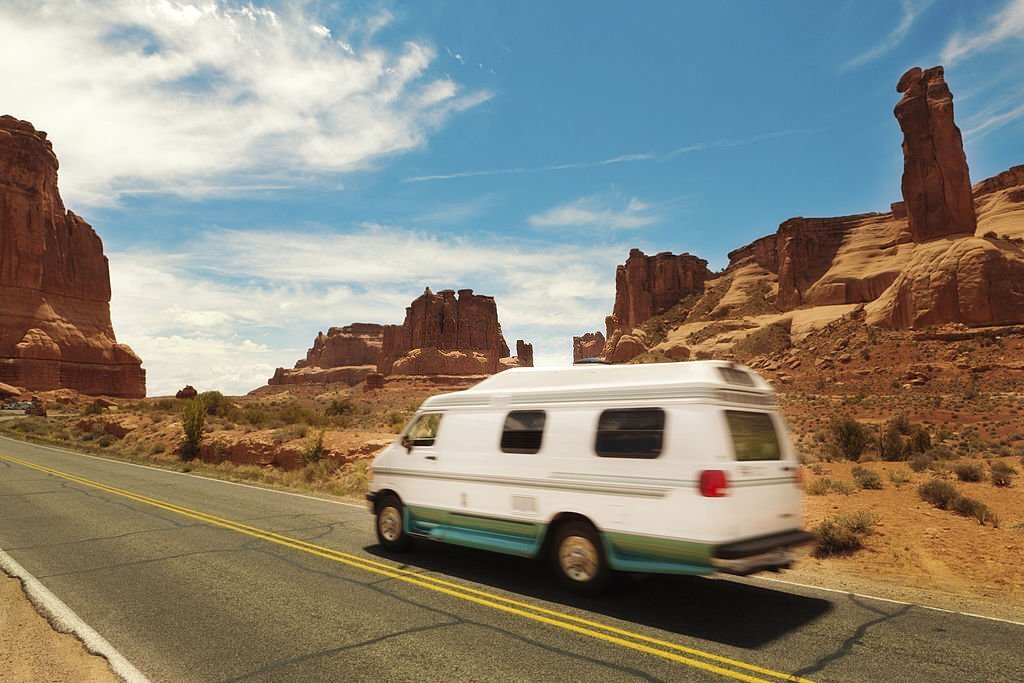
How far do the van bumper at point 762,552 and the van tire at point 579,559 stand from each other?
51.6 inches

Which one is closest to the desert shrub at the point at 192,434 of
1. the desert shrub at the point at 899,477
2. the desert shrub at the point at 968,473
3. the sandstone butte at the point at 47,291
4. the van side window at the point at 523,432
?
the van side window at the point at 523,432

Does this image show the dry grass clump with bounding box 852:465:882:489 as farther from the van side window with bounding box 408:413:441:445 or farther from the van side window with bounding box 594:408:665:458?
the van side window with bounding box 408:413:441:445

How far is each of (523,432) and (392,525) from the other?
9.63 feet

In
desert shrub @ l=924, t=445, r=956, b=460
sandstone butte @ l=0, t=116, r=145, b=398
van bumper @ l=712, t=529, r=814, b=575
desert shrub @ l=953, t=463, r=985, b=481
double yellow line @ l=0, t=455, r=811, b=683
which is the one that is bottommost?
double yellow line @ l=0, t=455, r=811, b=683

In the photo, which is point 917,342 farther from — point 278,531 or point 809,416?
point 278,531

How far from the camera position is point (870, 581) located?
7.57 metres

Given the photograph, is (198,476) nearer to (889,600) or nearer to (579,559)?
(579,559)

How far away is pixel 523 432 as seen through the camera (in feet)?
23.1

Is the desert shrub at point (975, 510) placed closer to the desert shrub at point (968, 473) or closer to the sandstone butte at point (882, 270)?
the desert shrub at point (968, 473)

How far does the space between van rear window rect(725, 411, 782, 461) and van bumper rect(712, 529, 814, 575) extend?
822 mm

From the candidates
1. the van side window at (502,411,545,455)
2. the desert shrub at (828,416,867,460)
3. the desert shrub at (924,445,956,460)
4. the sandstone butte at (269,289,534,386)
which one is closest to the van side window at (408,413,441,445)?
the van side window at (502,411,545,455)

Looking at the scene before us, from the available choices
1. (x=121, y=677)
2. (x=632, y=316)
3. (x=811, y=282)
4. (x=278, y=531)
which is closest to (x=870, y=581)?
(x=121, y=677)

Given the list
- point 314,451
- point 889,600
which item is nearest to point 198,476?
point 314,451

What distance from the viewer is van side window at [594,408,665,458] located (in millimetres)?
5922
